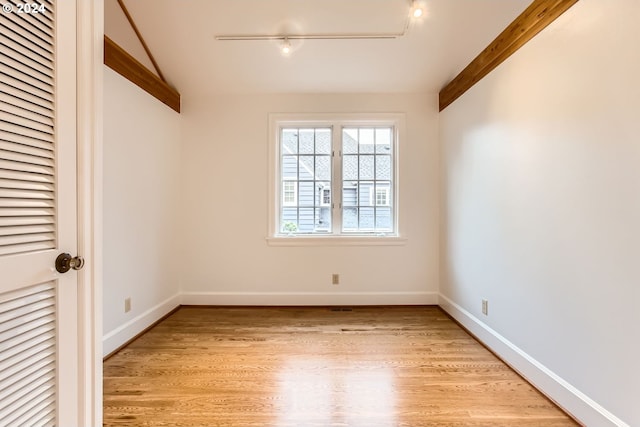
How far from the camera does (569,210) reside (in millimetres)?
1607

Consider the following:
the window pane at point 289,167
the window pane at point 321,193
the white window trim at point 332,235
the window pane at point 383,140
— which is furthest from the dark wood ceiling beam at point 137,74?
the window pane at point 383,140

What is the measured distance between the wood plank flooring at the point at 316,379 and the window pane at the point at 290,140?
6.28ft

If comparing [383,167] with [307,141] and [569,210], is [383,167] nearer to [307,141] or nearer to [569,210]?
[307,141]

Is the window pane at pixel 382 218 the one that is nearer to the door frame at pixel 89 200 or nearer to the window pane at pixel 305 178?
the window pane at pixel 305 178

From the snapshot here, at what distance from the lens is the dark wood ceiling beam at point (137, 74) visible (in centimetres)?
216

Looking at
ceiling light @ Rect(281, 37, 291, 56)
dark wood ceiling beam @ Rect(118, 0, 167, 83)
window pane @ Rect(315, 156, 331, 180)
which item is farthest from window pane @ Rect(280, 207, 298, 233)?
dark wood ceiling beam @ Rect(118, 0, 167, 83)

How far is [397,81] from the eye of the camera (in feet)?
10.0

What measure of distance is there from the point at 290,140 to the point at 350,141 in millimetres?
708

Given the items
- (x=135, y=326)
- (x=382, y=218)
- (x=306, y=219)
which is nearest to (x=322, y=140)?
(x=306, y=219)

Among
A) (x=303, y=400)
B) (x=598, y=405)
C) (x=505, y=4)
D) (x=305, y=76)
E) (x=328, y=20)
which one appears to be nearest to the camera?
(x=598, y=405)

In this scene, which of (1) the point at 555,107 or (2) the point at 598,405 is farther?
(1) the point at 555,107

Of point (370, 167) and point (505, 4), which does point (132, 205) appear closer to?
point (370, 167)

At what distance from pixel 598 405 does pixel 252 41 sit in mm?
3406

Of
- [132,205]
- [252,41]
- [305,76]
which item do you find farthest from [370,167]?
[132,205]
